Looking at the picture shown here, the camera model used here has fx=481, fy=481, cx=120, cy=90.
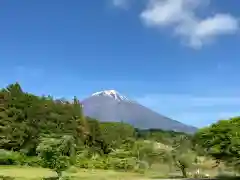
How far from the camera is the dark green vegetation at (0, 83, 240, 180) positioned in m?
39.9

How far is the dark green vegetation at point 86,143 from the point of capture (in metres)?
39.9

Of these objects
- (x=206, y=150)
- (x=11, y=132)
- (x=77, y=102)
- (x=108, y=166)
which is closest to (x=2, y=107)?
(x=11, y=132)

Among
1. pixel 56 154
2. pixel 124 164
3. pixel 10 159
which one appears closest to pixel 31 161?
pixel 10 159

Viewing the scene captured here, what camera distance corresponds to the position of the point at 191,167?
49.2 meters

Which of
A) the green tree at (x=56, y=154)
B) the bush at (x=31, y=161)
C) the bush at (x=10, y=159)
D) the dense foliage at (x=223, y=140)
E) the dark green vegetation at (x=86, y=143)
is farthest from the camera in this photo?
the bush at (x=10, y=159)

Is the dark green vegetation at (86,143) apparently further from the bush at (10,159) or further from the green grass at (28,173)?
the green grass at (28,173)

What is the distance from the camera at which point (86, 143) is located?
250 ft

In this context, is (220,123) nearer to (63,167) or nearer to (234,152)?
(234,152)

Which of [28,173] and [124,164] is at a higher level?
[124,164]

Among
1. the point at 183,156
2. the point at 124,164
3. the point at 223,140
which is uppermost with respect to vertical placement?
the point at 223,140

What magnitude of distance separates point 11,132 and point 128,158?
64.2 feet

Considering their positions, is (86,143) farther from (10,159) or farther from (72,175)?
(72,175)

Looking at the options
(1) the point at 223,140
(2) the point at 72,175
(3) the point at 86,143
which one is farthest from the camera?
(3) the point at 86,143

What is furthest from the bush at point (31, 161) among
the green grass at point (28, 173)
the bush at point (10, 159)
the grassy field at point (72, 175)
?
the grassy field at point (72, 175)
